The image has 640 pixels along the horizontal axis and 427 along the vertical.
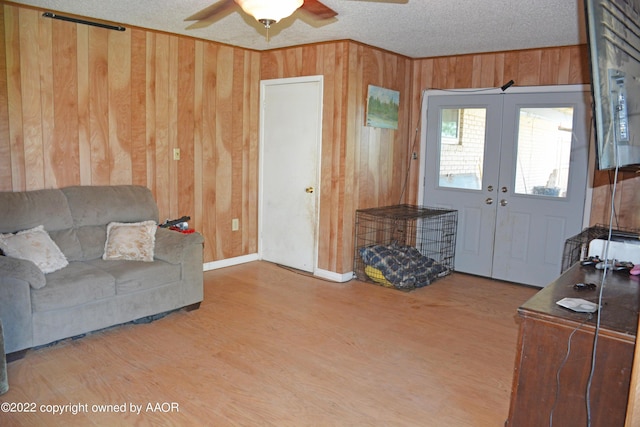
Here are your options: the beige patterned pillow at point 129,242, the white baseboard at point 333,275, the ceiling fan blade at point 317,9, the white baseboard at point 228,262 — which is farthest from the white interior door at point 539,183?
the beige patterned pillow at point 129,242

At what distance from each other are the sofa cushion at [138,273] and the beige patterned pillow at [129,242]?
8cm

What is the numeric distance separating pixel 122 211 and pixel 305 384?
2236 mm

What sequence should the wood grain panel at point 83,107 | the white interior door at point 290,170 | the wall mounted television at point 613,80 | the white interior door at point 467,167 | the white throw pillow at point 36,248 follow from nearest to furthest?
the wall mounted television at point 613,80, the white throw pillow at point 36,248, the wood grain panel at point 83,107, the white interior door at point 290,170, the white interior door at point 467,167

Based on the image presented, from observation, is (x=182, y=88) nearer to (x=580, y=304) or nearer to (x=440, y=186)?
(x=440, y=186)

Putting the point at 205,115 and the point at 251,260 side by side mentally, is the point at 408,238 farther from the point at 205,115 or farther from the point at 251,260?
the point at 205,115

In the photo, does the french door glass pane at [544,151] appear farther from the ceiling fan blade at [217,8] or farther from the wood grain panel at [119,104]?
the wood grain panel at [119,104]

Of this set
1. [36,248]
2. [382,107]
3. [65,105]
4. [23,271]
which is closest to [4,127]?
[65,105]

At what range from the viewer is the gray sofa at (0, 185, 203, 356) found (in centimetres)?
300

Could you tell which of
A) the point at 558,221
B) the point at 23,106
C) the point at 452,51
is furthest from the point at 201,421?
the point at 452,51

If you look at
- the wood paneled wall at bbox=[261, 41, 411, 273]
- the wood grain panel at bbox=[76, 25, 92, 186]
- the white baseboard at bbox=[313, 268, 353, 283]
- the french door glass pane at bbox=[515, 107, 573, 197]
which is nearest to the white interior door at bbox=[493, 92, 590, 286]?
the french door glass pane at bbox=[515, 107, 573, 197]

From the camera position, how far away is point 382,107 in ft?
16.8

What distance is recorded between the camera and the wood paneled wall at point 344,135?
4754 mm

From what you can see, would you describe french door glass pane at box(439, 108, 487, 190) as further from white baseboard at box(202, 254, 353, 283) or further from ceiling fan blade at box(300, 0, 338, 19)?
ceiling fan blade at box(300, 0, 338, 19)

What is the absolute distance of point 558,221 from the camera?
4.78 m
